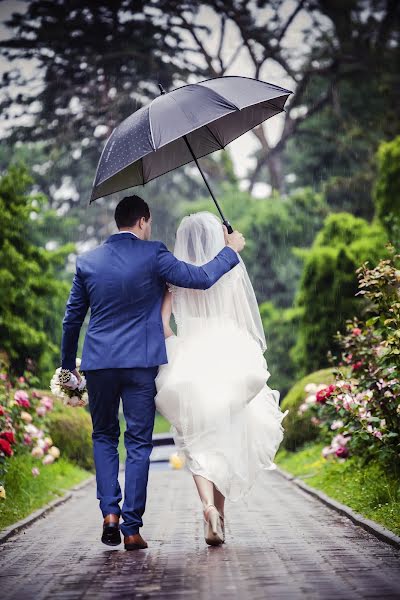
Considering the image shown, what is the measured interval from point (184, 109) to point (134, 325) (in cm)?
146

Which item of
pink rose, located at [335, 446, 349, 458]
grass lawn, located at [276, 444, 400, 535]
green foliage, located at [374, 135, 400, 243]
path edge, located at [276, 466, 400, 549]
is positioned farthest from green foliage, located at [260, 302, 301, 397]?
pink rose, located at [335, 446, 349, 458]

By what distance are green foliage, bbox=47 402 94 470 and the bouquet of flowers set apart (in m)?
9.19

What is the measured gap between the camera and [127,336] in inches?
242

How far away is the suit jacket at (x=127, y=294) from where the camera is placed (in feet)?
20.2

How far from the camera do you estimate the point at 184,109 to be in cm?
642

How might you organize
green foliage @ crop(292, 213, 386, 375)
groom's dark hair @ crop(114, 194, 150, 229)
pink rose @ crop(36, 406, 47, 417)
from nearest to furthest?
groom's dark hair @ crop(114, 194, 150, 229) < pink rose @ crop(36, 406, 47, 417) < green foliage @ crop(292, 213, 386, 375)

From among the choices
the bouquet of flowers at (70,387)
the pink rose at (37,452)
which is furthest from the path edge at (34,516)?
A: the bouquet of flowers at (70,387)

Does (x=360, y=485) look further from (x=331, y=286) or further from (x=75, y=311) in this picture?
(x=331, y=286)

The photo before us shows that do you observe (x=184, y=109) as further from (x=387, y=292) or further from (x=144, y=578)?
(x=144, y=578)

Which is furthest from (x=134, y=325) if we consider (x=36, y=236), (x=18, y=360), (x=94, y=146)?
(x=36, y=236)

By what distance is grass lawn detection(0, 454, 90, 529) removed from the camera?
28.9 ft

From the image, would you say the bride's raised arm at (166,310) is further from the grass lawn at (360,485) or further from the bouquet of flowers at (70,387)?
the grass lawn at (360,485)

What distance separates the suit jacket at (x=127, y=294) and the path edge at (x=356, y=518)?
1.80m

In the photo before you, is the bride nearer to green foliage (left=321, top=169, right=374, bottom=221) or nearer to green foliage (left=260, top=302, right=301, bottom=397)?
green foliage (left=260, top=302, right=301, bottom=397)
